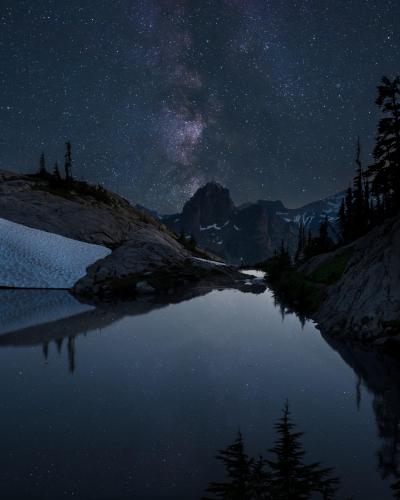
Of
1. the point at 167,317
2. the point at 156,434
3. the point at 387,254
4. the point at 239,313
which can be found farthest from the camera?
the point at 239,313

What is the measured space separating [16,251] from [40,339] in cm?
2726

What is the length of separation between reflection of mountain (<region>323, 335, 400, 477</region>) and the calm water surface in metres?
0.04

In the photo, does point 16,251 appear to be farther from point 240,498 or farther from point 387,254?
point 240,498

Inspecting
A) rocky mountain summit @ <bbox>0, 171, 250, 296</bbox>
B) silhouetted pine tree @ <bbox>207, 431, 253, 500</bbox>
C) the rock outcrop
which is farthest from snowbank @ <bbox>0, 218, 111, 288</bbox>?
silhouetted pine tree @ <bbox>207, 431, 253, 500</bbox>

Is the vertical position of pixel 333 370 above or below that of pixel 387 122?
below

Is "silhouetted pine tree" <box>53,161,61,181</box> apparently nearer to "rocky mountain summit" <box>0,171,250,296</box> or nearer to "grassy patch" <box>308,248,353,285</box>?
"rocky mountain summit" <box>0,171,250,296</box>

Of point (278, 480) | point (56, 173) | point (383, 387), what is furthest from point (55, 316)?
point (56, 173)

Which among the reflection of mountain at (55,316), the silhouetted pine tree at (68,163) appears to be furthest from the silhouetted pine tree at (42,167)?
the reflection of mountain at (55,316)

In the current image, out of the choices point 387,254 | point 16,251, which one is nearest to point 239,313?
point 387,254

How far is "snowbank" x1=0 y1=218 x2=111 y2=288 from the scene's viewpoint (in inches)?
1325

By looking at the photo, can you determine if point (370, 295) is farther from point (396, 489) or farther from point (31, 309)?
point (31, 309)

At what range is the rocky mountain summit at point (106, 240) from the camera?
109 feet

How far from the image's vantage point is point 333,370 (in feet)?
34.4

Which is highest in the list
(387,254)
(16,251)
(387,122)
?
(387,122)
